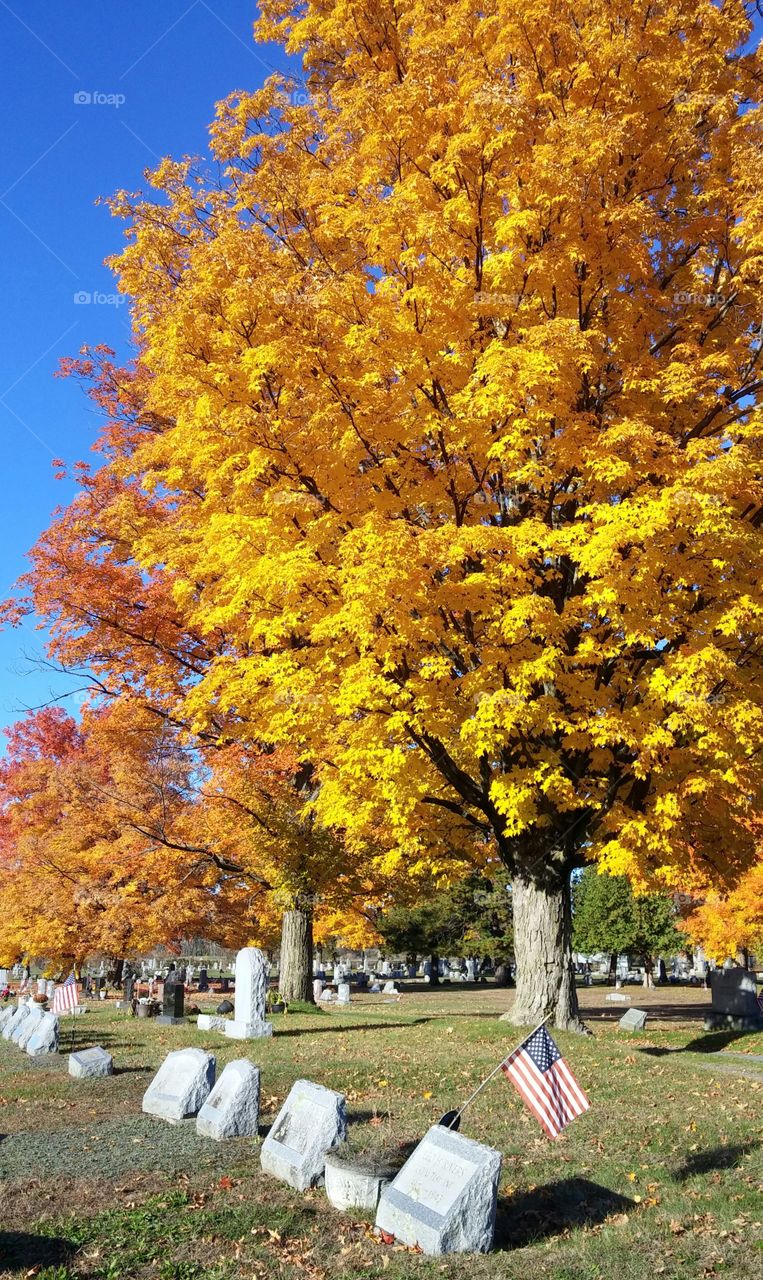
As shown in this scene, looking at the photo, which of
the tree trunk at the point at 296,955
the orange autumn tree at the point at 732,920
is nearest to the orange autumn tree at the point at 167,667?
the tree trunk at the point at 296,955

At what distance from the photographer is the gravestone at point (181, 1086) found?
26.9ft

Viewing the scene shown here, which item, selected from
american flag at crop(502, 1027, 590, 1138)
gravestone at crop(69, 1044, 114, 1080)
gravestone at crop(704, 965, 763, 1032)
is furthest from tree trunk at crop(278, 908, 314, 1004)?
american flag at crop(502, 1027, 590, 1138)

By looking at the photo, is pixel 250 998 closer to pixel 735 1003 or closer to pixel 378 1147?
pixel 378 1147

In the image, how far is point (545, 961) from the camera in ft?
44.3

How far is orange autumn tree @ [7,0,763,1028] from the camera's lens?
9586mm

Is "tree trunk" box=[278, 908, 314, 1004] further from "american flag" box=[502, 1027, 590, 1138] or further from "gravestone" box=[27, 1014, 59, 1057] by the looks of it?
"american flag" box=[502, 1027, 590, 1138]

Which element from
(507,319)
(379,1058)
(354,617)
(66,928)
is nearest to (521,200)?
(507,319)

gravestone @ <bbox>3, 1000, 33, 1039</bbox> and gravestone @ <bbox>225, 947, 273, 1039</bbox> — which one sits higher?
gravestone @ <bbox>225, 947, 273, 1039</bbox>

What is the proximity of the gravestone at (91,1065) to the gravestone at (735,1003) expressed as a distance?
12.3 m

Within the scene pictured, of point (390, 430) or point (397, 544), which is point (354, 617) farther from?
point (390, 430)

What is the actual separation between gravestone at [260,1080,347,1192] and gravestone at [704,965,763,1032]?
13.3 meters

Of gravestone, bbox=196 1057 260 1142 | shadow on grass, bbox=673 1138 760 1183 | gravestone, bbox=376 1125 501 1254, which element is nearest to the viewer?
gravestone, bbox=376 1125 501 1254
